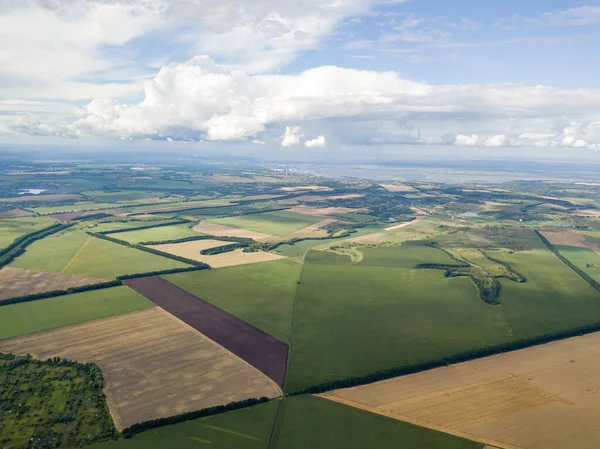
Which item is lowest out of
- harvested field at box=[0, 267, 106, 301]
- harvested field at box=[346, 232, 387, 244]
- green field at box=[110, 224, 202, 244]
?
harvested field at box=[346, 232, 387, 244]

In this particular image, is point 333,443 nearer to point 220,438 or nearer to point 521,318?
point 220,438

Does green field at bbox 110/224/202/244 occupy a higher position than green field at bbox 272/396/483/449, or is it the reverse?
green field at bbox 110/224/202/244

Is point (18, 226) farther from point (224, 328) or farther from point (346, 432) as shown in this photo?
point (346, 432)

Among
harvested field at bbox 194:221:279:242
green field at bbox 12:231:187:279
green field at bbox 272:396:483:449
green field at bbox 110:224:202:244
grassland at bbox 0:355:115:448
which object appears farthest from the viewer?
harvested field at bbox 194:221:279:242

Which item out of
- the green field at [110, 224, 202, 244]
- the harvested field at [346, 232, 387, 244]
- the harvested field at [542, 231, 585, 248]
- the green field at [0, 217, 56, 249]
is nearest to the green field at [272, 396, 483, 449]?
the harvested field at [346, 232, 387, 244]

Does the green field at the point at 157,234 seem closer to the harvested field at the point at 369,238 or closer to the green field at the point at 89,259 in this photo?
the green field at the point at 89,259

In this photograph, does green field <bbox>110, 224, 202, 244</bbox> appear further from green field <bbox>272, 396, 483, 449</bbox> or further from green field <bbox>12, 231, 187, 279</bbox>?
green field <bbox>272, 396, 483, 449</bbox>

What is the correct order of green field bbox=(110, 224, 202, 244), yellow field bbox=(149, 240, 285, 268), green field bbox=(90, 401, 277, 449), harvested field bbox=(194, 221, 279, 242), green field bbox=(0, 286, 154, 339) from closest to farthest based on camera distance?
1. green field bbox=(90, 401, 277, 449)
2. green field bbox=(0, 286, 154, 339)
3. yellow field bbox=(149, 240, 285, 268)
4. green field bbox=(110, 224, 202, 244)
5. harvested field bbox=(194, 221, 279, 242)

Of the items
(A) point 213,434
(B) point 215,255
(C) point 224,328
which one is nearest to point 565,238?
(B) point 215,255
